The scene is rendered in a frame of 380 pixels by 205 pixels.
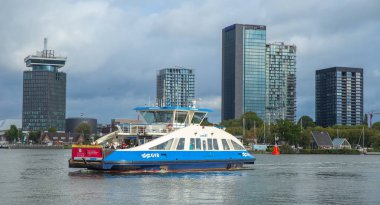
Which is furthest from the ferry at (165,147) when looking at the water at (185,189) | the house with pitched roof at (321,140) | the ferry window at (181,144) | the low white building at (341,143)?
the low white building at (341,143)

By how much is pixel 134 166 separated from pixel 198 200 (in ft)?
49.0

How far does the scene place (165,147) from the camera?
52.0m

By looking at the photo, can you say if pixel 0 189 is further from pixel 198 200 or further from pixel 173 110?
pixel 173 110

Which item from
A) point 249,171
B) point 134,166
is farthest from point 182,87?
point 134,166

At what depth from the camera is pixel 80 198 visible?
1430 inches

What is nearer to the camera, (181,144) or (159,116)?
(181,144)

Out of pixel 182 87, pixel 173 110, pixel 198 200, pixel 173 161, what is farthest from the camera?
pixel 182 87

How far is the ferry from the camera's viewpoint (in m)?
50.1

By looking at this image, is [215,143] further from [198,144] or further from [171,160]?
[171,160]

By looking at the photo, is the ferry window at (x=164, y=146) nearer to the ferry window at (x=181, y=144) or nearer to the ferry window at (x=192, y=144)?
the ferry window at (x=181, y=144)

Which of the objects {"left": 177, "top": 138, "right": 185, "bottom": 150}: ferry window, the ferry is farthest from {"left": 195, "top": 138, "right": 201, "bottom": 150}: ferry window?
{"left": 177, "top": 138, "right": 185, "bottom": 150}: ferry window

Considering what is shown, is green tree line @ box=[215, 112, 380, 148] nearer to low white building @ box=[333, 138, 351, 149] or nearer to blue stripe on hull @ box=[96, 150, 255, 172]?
low white building @ box=[333, 138, 351, 149]

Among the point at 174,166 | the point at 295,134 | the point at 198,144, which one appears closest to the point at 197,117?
the point at 198,144

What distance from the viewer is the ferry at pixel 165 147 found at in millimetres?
50125
